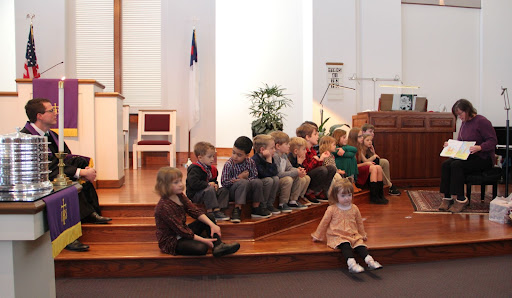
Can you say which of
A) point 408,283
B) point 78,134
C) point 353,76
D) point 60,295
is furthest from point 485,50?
point 60,295

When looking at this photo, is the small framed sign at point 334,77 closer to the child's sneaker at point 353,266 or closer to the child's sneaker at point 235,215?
the child's sneaker at point 235,215

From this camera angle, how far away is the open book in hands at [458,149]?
476cm

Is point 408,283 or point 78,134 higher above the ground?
point 78,134

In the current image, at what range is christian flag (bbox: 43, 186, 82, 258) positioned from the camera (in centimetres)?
195

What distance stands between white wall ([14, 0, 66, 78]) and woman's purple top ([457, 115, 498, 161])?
6737mm

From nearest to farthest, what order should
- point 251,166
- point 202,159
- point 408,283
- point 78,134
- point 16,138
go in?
1. point 16,138
2. point 408,283
3. point 202,159
4. point 251,166
5. point 78,134

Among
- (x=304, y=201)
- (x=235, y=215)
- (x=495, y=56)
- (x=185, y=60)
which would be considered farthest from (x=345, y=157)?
(x=495, y=56)

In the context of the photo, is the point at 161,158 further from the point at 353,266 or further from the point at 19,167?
the point at 19,167

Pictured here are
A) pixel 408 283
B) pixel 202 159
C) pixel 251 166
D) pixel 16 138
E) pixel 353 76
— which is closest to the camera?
pixel 16 138

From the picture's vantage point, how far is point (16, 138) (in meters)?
1.96

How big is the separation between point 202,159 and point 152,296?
118 cm

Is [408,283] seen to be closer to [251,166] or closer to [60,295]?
[251,166]

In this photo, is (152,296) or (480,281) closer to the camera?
(152,296)

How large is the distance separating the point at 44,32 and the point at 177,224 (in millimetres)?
6320
